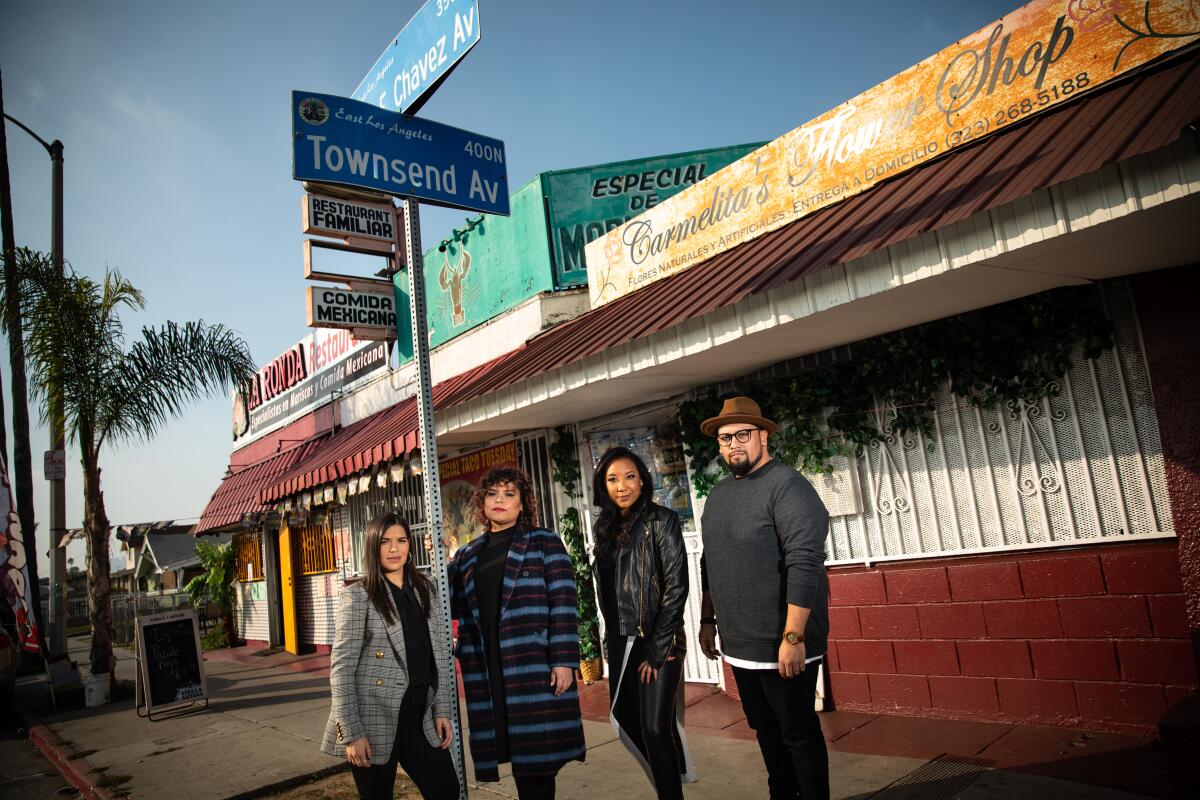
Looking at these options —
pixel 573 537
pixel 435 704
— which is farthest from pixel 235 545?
pixel 435 704

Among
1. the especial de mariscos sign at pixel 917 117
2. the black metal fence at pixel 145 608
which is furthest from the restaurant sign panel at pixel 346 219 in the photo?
the black metal fence at pixel 145 608

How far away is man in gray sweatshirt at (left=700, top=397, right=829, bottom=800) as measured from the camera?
3.03m

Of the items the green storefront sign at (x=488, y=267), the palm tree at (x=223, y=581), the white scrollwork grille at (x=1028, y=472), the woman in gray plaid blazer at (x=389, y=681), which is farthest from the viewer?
the palm tree at (x=223, y=581)

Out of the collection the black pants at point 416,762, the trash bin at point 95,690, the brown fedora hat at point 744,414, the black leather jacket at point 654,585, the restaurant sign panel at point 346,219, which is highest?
the restaurant sign panel at point 346,219

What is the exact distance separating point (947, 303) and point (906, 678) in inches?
97.2

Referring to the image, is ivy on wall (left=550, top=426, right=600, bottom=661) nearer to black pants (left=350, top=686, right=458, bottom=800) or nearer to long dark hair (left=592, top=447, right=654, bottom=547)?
long dark hair (left=592, top=447, right=654, bottom=547)

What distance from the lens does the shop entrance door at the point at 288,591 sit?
13.7m

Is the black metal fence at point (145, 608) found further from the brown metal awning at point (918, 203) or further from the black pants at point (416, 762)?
the black pants at point (416, 762)

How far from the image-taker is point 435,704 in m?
3.35

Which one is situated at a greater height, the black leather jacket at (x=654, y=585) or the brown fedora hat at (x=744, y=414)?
the brown fedora hat at (x=744, y=414)

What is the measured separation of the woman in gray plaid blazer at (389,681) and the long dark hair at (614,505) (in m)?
0.90

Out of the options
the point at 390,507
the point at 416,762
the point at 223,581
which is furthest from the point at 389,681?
the point at 223,581

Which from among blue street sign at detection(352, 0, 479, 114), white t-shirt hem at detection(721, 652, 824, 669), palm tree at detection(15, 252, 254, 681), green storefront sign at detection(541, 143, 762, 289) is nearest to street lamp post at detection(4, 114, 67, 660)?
palm tree at detection(15, 252, 254, 681)

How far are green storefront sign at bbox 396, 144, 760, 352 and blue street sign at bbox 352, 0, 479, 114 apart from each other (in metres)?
4.79
